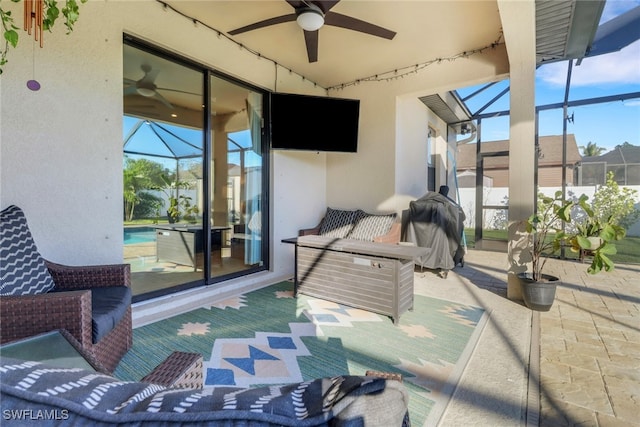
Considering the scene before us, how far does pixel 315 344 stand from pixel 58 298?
1721 mm

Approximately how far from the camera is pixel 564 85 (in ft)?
18.9

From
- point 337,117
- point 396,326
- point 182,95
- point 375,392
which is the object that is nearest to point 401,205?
point 337,117

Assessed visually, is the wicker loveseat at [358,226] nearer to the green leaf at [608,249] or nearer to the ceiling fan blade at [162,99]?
the green leaf at [608,249]

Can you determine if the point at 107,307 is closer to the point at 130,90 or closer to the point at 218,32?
the point at 130,90

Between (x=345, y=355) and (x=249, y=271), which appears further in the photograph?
(x=249, y=271)

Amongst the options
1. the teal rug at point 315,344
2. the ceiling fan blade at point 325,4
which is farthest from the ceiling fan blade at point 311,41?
the teal rug at point 315,344

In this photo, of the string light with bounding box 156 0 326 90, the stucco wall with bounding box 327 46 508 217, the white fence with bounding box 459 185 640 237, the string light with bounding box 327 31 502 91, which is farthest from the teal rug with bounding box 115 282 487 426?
the white fence with bounding box 459 185 640 237

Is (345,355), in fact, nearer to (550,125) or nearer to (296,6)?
(296,6)

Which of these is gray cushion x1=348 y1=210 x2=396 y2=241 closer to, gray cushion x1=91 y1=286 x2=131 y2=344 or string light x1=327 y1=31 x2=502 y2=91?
string light x1=327 y1=31 x2=502 y2=91

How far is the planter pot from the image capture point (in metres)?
3.22

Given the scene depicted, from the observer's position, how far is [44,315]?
1.64 meters

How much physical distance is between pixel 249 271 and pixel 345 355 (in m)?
2.40

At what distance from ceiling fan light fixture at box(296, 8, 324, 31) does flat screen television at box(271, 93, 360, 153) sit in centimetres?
154

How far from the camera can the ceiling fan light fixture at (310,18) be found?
2.79 m
